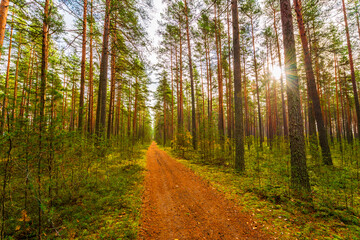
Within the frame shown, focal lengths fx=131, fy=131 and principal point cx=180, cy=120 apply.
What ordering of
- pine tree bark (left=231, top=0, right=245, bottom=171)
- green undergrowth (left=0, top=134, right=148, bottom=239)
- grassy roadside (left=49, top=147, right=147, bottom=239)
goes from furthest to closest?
pine tree bark (left=231, top=0, right=245, bottom=171)
grassy roadside (left=49, top=147, right=147, bottom=239)
green undergrowth (left=0, top=134, right=148, bottom=239)

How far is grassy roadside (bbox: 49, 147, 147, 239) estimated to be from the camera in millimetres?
2793

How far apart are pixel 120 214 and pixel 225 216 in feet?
9.26

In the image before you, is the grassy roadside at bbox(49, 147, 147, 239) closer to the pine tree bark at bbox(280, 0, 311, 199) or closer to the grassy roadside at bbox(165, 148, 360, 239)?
the grassy roadside at bbox(165, 148, 360, 239)

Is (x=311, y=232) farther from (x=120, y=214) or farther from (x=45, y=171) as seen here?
(x=45, y=171)

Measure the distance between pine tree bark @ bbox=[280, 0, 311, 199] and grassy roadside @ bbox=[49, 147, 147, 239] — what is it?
17.1 ft

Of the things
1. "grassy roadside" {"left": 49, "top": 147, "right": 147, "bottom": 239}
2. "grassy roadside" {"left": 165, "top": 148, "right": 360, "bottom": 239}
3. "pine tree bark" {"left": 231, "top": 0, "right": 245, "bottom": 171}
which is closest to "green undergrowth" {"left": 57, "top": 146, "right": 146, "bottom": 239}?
"grassy roadside" {"left": 49, "top": 147, "right": 147, "bottom": 239}

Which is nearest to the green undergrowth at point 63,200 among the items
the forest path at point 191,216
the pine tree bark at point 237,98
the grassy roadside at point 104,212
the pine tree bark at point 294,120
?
the grassy roadside at point 104,212

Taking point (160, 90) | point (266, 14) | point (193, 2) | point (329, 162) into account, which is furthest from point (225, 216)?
point (160, 90)

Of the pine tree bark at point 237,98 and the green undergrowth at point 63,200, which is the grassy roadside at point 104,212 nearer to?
the green undergrowth at point 63,200

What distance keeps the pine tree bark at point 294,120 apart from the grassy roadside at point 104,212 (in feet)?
17.1

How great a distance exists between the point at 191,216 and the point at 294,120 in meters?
4.79

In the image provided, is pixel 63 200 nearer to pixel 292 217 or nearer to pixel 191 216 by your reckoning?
pixel 191 216

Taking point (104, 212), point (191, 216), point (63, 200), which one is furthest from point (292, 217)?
point (63, 200)

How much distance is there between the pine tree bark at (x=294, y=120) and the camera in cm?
455
